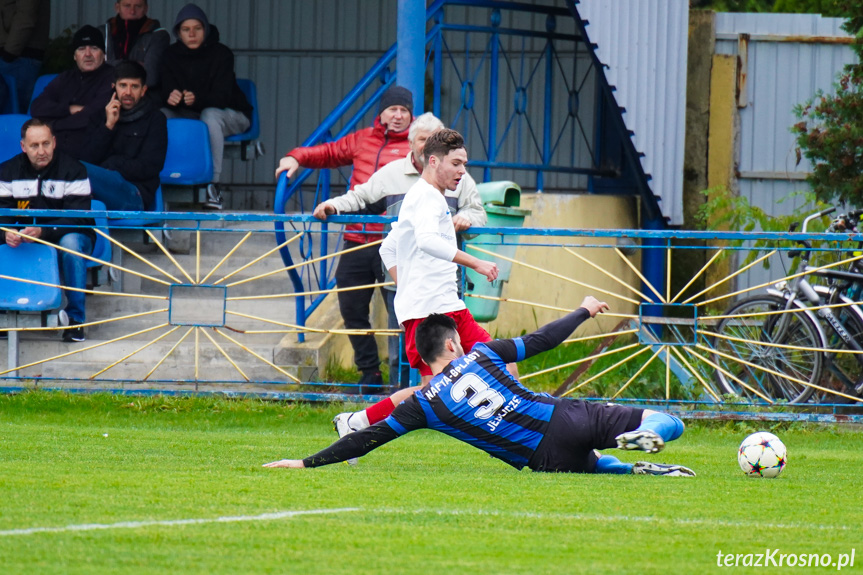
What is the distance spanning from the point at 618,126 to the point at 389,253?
15.7 feet

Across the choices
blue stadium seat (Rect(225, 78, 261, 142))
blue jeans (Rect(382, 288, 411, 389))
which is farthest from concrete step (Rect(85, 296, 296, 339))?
blue stadium seat (Rect(225, 78, 261, 142))

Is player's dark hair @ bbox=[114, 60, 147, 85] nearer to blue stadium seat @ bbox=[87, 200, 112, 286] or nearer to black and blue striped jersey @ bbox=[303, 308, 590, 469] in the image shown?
blue stadium seat @ bbox=[87, 200, 112, 286]

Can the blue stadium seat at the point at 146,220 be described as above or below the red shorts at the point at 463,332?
above

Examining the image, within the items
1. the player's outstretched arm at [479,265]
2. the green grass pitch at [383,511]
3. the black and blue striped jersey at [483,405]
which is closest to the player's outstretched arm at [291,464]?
the green grass pitch at [383,511]

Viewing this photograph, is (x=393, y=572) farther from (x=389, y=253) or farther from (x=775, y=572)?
(x=389, y=253)

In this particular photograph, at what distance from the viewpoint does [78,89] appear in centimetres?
1202

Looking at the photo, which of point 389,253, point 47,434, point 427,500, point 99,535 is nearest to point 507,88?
point 389,253

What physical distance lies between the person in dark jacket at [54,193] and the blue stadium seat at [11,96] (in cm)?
335

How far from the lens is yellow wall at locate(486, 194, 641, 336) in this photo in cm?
1149

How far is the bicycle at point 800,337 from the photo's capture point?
30.2 feet

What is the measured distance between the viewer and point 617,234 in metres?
8.68

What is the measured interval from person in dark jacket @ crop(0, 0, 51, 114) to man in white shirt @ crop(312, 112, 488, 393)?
216 inches

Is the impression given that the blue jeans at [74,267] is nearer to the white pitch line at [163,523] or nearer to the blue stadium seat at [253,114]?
the blue stadium seat at [253,114]

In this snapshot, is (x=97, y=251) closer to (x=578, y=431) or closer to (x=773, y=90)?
(x=578, y=431)
